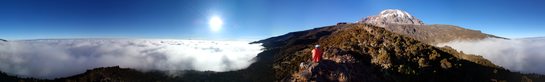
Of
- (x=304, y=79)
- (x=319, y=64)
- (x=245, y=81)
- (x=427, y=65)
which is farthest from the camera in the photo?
(x=245, y=81)

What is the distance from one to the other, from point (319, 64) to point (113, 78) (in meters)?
137

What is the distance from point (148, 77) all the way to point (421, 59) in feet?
444

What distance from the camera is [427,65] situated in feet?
257

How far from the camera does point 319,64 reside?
4684 cm

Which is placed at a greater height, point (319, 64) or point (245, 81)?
point (319, 64)

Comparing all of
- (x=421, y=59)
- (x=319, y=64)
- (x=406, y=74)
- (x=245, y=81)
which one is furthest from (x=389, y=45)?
(x=245, y=81)

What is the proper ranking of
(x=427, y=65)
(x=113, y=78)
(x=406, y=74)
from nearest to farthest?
(x=406, y=74)
(x=427, y=65)
(x=113, y=78)

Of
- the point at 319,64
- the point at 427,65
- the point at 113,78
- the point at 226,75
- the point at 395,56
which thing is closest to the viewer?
the point at 319,64

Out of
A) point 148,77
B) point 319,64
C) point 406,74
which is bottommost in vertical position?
point 148,77

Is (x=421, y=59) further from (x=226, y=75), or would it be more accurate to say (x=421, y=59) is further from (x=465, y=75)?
(x=226, y=75)

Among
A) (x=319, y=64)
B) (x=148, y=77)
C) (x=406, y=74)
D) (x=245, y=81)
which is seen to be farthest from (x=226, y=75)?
(x=319, y=64)

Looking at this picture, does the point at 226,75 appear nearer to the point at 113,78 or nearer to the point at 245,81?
the point at 245,81

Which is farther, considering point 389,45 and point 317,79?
point 389,45

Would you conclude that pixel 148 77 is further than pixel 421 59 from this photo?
Yes
